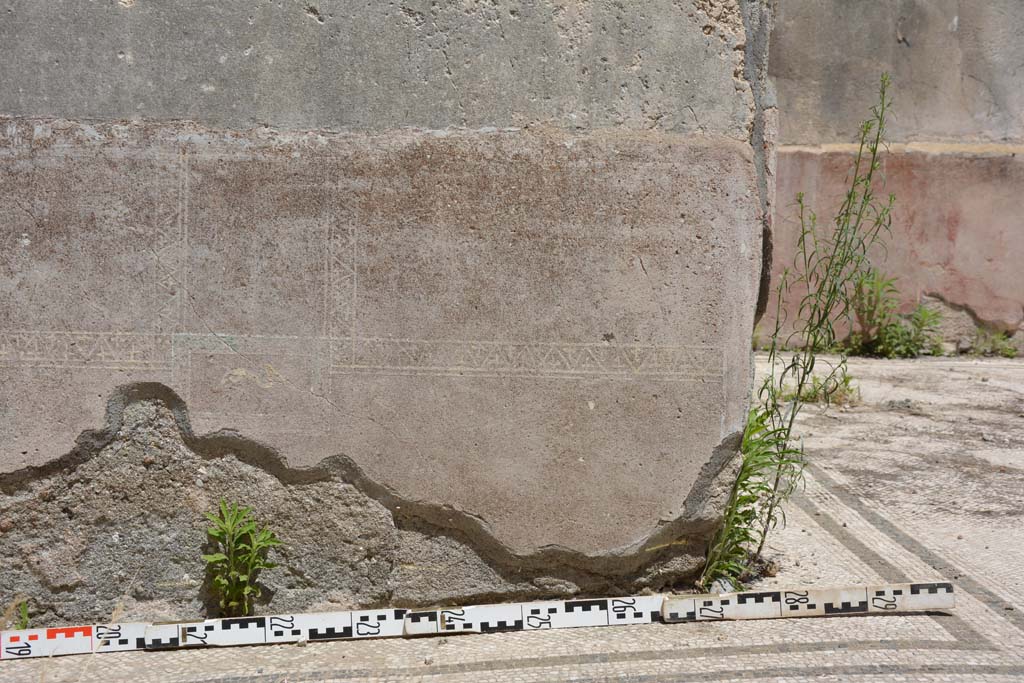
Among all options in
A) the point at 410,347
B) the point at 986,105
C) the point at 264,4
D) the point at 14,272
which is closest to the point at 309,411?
the point at 410,347

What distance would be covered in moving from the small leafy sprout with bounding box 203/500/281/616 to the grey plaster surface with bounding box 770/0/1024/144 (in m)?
5.25

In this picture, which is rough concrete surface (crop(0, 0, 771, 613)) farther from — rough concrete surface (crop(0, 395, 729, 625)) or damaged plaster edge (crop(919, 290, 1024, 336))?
damaged plaster edge (crop(919, 290, 1024, 336))

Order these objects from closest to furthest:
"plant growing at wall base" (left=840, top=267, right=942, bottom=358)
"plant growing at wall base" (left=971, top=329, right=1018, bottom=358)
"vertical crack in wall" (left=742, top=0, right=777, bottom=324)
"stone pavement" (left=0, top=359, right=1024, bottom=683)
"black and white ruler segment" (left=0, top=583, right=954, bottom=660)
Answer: "stone pavement" (left=0, top=359, right=1024, bottom=683) → "black and white ruler segment" (left=0, top=583, right=954, bottom=660) → "vertical crack in wall" (left=742, top=0, right=777, bottom=324) → "plant growing at wall base" (left=840, top=267, right=942, bottom=358) → "plant growing at wall base" (left=971, top=329, right=1018, bottom=358)

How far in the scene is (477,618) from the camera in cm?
234

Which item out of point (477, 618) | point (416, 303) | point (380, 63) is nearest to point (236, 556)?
point (477, 618)

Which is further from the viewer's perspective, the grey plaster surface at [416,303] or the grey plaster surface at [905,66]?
the grey plaster surface at [905,66]

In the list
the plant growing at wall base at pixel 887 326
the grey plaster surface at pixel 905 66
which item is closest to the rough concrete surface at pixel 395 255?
the plant growing at wall base at pixel 887 326

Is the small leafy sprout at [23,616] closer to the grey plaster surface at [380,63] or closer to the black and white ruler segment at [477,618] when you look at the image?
the black and white ruler segment at [477,618]

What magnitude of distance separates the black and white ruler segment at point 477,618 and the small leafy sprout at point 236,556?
0.25 ft

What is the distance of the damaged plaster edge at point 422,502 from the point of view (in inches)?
92.1

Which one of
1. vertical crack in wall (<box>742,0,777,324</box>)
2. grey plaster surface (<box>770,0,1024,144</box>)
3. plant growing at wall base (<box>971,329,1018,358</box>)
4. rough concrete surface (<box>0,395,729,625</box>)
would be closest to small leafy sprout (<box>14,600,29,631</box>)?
rough concrete surface (<box>0,395,729,625</box>)

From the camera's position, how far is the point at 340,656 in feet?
7.25

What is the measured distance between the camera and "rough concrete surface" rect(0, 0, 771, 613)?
7.64ft

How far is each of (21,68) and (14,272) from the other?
52cm
